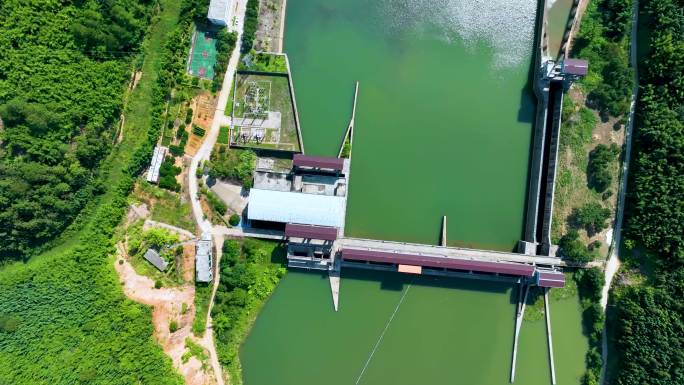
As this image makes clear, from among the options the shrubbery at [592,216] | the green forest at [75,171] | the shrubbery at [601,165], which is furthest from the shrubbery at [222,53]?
the shrubbery at [592,216]

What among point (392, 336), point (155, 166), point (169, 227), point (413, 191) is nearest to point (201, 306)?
point (169, 227)

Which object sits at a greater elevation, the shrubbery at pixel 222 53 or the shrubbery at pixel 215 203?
the shrubbery at pixel 222 53

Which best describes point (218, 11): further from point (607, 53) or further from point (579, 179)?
point (579, 179)

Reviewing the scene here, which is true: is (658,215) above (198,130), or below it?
below

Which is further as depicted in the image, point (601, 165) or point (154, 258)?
point (154, 258)

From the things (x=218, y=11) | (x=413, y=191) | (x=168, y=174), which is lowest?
(x=168, y=174)

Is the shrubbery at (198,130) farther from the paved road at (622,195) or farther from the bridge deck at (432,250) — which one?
the paved road at (622,195)

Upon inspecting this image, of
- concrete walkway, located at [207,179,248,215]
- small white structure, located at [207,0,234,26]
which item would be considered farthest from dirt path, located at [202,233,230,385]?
small white structure, located at [207,0,234,26]
